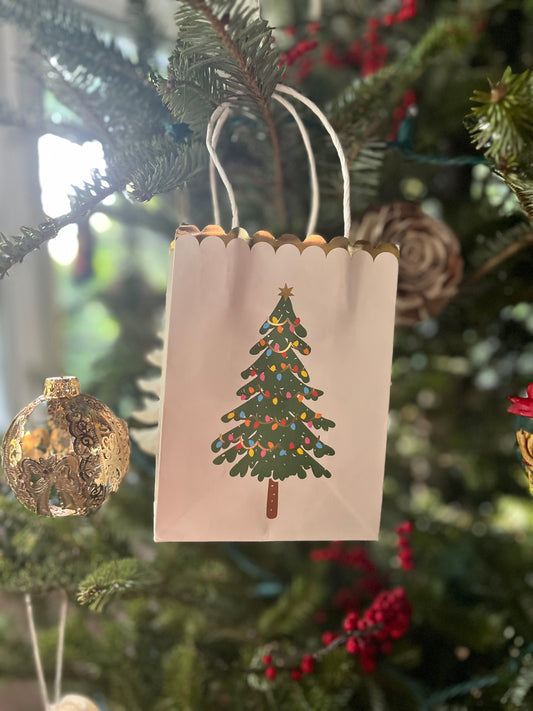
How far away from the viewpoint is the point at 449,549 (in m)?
0.83

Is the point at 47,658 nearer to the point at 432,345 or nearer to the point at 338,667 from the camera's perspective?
the point at 338,667

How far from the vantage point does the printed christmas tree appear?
0.39 metres

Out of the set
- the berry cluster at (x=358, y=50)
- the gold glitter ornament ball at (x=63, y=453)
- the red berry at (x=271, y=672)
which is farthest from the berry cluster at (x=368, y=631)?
the berry cluster at (x=358, y=50)

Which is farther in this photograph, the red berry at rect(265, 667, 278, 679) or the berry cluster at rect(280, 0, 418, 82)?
the berry cluster at rect(280, 0, 418, 82)

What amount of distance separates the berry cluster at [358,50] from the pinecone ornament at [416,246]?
20 cm

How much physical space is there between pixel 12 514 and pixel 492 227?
24.4 inches

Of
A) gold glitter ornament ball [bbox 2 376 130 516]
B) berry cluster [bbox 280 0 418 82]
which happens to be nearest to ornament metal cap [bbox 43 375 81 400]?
gold glitter ornament ball [bbox 2 376 130 516]

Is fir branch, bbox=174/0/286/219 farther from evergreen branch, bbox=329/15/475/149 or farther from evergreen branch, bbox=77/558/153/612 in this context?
evergreen branch, bbox=77/558/153/612

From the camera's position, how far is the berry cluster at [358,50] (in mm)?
652

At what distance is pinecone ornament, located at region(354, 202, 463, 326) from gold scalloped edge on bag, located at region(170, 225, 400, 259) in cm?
17

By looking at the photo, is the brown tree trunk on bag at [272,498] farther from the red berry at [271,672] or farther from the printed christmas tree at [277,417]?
the red berry at [271,672]

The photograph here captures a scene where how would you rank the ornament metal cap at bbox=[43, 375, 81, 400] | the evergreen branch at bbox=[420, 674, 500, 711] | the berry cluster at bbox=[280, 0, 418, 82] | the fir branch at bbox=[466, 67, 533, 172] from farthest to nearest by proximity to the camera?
the berry cluster at bbox=[280, 0, 418, 82]
the evergreen branch at bbox=[420, 674, 500, 711]
the ornament metal cap at bbox=[43, 375, 81, 400]
the fir branch at bbox=[466, 67, 533, 172]

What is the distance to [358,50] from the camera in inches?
30.4

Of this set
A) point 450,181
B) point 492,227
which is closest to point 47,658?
point 492,227
